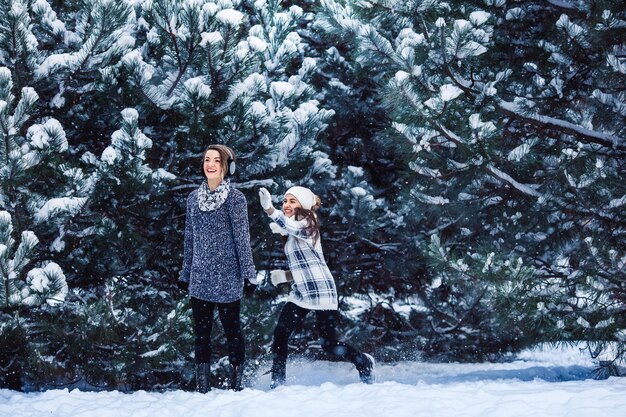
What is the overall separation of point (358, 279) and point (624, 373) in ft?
10.4

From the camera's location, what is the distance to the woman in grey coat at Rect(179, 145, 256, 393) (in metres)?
5.06

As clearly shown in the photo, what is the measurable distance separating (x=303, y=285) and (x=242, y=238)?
626 millimetres

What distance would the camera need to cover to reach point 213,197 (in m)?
5.11

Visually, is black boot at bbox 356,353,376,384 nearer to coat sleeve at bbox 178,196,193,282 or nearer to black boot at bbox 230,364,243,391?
black boot at bbox 230,364,243,391

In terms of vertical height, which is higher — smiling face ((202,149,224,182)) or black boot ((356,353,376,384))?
smiling face ((202,149,224,182))

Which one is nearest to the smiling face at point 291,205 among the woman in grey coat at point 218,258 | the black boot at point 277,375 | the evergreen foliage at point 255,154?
the woman in grey coat at point 218,258

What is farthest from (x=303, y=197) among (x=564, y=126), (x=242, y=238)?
(x=564, y=126)

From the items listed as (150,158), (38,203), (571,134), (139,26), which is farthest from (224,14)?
(571,134)

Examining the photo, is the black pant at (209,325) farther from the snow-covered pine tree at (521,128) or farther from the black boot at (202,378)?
the snow-covered pine tree at (521,128)

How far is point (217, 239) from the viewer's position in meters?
5.11

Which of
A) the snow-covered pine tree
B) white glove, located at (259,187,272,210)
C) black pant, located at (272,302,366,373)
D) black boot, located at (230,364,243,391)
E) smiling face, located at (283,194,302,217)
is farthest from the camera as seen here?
the snow-covered pine tree

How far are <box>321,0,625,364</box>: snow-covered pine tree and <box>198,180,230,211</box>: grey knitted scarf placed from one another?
1760 mm

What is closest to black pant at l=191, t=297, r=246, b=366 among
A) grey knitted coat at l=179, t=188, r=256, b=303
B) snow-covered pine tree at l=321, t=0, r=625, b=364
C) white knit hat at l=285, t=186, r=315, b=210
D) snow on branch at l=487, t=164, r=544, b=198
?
grey knitted coat at l=179, t=188, r=256, b=303

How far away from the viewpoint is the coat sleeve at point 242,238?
199 inches
